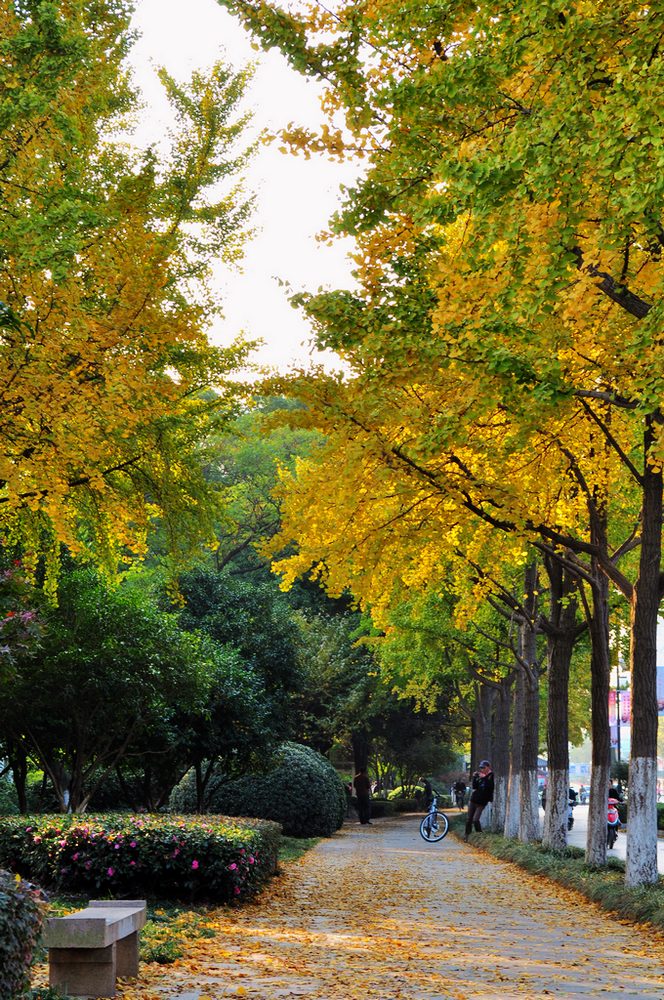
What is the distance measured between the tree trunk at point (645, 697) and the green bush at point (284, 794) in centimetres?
1047

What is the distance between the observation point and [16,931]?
539 centimetres

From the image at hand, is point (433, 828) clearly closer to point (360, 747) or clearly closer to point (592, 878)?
point (592, 878)

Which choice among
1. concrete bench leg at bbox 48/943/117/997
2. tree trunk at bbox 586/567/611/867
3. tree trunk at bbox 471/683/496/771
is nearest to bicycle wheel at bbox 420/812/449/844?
tree trunk at bbox 471/683/496/771

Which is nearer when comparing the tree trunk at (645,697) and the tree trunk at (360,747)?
the tree trunk at (645,697)

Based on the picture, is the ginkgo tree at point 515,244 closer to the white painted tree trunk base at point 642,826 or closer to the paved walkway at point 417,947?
the white painted tree trunk base at point 642,826

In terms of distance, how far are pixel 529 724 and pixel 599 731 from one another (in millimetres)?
5838

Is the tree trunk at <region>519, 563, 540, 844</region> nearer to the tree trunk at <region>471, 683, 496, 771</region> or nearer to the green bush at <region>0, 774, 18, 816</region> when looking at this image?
the green bush at <region>0, 774, 18, 816</region>

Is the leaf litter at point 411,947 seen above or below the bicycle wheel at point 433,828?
above

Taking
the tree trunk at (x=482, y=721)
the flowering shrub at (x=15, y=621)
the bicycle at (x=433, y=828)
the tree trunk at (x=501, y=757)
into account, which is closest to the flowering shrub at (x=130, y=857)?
the flowering shrub at (x=15, y=621)

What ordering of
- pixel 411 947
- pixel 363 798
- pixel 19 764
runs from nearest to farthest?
pixel 411 947 → pixel 19 764 → pixel 363 798

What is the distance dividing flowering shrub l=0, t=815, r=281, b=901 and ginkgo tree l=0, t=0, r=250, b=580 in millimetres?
2942

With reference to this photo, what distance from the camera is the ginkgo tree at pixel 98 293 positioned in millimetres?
10328

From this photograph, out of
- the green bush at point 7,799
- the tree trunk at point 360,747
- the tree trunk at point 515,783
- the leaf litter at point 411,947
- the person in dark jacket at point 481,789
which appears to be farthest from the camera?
the tree trunk at point 360,747

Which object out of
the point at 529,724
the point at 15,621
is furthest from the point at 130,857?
the point at 529,724
